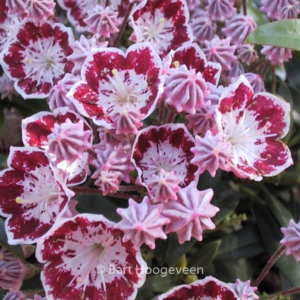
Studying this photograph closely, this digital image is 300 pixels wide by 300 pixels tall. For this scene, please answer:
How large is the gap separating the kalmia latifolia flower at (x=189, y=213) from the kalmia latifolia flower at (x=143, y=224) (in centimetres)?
3

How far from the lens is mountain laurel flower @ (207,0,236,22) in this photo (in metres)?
1.81

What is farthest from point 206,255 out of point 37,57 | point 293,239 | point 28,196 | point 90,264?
point 37,57

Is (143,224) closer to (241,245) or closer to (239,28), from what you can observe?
(241,245)

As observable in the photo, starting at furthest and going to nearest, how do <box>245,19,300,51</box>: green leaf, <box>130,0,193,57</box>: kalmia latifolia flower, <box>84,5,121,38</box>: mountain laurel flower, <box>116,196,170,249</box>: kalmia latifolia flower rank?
<box>130,0,193,57</box>: kalmia latifolia flower → <box>84,5,121,38</box>: mountain laurel flower → <box>245,19,300,51</box>: green leaf → <box>116,196,170,249</box>: kalmia latifolia flower

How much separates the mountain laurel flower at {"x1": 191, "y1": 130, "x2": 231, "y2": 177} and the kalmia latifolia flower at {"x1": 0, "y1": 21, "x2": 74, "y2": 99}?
2.04 ft

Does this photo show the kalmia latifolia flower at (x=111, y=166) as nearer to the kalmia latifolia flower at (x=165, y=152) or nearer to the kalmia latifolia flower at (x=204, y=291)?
the kalmia latifolia flower at (x=165, y=152)

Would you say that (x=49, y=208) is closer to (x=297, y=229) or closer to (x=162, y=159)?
(x=162, y=159)

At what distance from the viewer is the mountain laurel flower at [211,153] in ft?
3.78

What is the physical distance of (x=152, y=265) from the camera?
A: 5.55ft

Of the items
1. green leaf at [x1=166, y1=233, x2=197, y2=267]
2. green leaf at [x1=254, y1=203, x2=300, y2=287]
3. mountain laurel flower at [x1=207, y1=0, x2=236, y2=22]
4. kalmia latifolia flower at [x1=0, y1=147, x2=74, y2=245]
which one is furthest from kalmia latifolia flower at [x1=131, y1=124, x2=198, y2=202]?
mountain laurel flower at [x1=207, y1=0, x2=236, y2=22]

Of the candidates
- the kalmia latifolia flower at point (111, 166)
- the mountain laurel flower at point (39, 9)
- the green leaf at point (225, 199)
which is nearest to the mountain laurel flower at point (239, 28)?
the green leaf at point (225, 199)

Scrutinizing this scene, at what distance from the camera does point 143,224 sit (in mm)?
1089

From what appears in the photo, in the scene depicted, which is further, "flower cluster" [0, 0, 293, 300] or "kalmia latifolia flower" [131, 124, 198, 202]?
"kalmia latifolia flower" [131, 124, 198, 202]

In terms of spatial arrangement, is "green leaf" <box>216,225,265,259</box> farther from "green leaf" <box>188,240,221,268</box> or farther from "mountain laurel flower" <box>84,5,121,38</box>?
"mountain laurel flower" <box>84,5,121,38</box>
